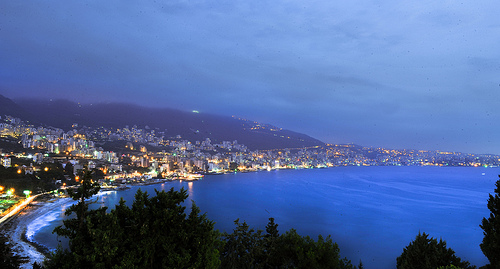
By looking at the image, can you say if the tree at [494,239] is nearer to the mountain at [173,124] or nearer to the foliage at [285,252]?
the foliage at [285,252]

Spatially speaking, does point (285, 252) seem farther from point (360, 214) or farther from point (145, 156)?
point (145, 156)

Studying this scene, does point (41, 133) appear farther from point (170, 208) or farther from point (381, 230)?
point (170, 208)

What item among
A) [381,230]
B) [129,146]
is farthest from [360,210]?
[129,146]

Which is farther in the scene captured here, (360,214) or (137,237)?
(360,214)

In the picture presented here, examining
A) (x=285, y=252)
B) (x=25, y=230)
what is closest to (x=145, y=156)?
(x=25, y=230)

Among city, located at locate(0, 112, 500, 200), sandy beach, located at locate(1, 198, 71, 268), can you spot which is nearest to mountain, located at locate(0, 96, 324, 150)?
city, located at locate(0, 112, 500, 200)

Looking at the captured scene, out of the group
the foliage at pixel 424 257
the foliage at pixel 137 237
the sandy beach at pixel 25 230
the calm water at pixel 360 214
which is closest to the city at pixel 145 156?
the foliage at pixel 137 237
